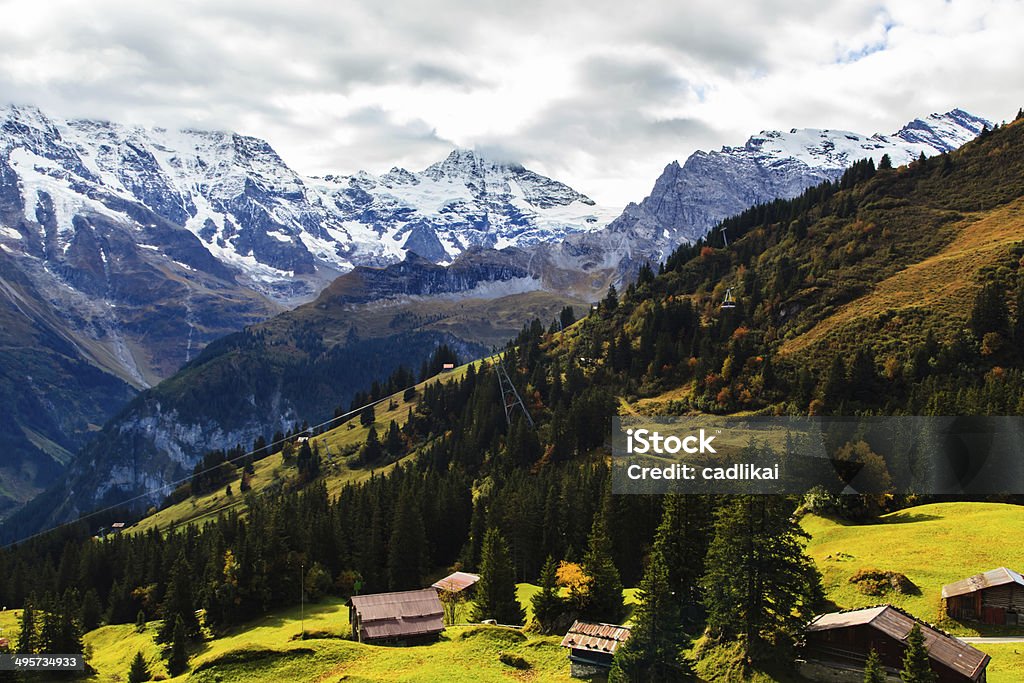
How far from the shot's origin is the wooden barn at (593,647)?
59.1m

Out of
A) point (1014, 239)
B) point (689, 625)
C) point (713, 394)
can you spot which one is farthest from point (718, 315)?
point (689, 625)

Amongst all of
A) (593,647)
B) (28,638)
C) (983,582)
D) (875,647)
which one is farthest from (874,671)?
(28,638)

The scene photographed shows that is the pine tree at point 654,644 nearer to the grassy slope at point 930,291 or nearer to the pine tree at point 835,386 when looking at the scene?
the pine tree at point 835,386

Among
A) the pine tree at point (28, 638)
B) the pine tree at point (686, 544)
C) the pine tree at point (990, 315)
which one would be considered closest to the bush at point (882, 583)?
the pine tree at point (686, 544)

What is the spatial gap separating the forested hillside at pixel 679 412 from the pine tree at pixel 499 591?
14.9 inches

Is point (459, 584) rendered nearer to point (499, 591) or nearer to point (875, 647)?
point (499, 591)

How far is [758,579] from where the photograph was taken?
5484 centimetres

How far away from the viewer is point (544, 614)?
231 ft

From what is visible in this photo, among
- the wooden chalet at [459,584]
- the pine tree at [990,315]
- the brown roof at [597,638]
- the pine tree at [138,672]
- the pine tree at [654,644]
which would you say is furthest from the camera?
the pine tree at [990,315]

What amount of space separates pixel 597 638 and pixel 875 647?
736 inches

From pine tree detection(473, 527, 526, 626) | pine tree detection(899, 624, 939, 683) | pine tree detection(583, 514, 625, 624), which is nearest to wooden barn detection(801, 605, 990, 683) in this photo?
pine tree detection(899, 624, 939, 683)

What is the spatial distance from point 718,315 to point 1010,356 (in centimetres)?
6144

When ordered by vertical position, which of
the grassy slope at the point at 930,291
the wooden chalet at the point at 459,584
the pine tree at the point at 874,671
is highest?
the grassy slope at the point at 930,291

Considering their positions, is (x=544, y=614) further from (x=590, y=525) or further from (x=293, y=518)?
(x=293, y=518)
